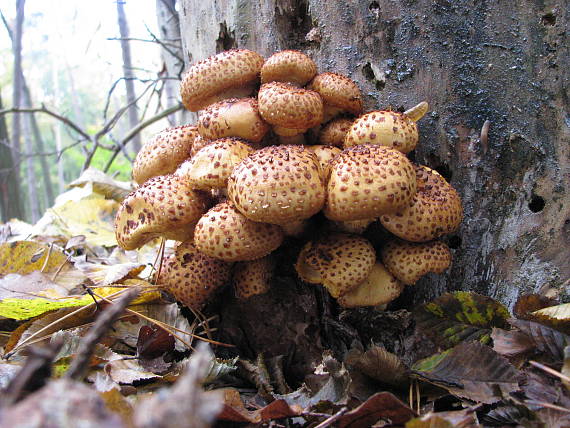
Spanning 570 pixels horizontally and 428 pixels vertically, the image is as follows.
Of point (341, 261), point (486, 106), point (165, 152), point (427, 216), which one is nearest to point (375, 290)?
point (341, 261)

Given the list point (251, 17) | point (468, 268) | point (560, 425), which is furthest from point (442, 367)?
point (251, 17)

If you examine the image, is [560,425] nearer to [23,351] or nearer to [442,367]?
[442,367]

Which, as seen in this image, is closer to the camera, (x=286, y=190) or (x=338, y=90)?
(x=286, y=190)

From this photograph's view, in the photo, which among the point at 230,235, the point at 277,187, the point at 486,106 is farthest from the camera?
the point at 486,106

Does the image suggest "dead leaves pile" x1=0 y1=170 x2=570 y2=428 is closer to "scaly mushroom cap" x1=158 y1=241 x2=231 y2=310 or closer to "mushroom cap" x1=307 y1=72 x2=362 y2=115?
"scaly mushroom cap" x1=158 y1=241 x2=231 y2=310

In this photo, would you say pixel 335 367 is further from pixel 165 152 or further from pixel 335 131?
pixel 165 152

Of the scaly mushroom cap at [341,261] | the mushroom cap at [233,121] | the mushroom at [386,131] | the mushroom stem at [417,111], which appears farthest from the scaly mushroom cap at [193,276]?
the mushroom stem at [417,111]
